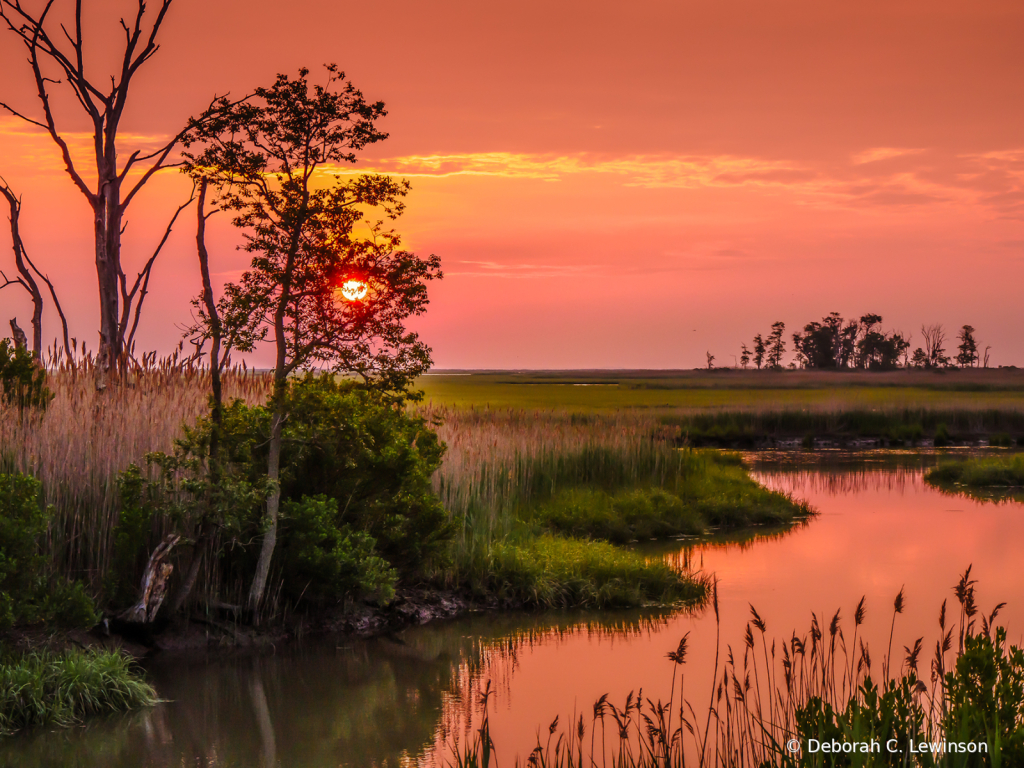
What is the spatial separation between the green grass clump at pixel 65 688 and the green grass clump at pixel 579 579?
425 centimetres

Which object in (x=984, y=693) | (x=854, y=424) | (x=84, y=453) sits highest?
(x=84, y=453)

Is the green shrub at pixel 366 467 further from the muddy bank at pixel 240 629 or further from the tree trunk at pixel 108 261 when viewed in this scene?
the tree trunk at pixel 108 261

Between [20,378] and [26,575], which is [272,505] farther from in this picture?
[20,378]

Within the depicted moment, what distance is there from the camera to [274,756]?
641 centimetres

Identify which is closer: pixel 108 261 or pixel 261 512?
pixel 261 512

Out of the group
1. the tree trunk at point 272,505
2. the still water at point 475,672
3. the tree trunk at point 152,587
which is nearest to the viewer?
the still water at point 475,672

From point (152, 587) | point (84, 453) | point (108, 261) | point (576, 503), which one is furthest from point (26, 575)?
point (576, 503)

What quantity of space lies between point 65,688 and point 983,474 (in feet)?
70.8

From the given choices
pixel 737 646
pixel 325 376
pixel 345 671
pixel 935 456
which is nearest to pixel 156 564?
pixel 345 671

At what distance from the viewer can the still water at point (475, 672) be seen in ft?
21.3

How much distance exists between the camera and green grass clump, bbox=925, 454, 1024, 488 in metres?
23.1

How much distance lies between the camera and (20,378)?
10102 mm

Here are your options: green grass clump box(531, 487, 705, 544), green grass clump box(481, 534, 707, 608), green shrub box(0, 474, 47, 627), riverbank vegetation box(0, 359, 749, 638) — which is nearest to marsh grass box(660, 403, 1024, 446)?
green grass clump box(531, 487, 705, 544)
